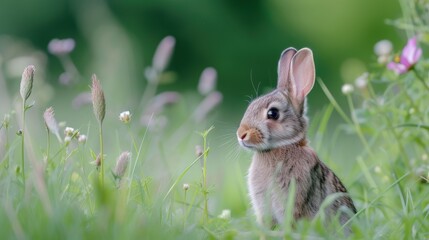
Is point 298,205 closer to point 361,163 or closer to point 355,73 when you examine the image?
point 361,163

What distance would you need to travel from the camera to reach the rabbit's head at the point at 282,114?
3.90 m

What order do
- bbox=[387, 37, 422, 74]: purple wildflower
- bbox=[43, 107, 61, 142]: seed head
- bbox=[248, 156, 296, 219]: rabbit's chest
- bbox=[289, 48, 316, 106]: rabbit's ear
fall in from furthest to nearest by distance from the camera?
1. bbox=[387, 37, 422, 74]: purple wildflower
2. bbox=[289, 48, 316, 106]: rabbit's ear
3. bbox=[248, 156, 296, 219]: rabbit's chest
4. bbox=[43, 107, 61, 142]: seed head

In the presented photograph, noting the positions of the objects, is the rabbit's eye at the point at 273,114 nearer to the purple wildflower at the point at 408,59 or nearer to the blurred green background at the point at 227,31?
the purple wildflower at the point at 408,59

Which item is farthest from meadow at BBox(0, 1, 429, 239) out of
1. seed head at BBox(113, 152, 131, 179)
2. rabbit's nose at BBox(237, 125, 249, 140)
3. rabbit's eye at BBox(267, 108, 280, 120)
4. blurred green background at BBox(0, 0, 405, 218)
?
blurred green background at BBox(0, 0, 405, 218)

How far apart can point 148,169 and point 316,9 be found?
13.0 meters

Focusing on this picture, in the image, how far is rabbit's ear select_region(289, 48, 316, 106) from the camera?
407 centimetres

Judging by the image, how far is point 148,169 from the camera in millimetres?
4281

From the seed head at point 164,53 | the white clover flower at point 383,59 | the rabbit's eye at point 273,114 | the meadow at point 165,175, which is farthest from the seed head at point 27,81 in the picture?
the seed head at point 164,53

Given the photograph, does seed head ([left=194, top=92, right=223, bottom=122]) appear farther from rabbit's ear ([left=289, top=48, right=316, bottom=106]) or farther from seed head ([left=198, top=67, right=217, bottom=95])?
rabbit's ear ([left=289, top=48, right=316, bottom=106])

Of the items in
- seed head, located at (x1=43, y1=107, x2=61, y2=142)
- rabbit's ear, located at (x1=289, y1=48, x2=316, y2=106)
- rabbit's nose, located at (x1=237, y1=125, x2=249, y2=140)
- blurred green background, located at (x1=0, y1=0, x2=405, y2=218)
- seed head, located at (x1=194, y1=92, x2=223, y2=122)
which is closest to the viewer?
seed head, located at (x1=43, y1=107, x2=61, y2=142)

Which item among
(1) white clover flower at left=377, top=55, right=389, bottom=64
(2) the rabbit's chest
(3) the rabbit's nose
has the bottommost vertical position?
(2) the rabbit's chest

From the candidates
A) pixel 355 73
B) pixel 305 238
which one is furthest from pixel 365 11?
pixel 305 238

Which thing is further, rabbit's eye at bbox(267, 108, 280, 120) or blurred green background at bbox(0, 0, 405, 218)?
blurred green background at bbox(0, 0, 405, 218)

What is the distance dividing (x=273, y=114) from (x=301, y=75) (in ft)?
0.76
